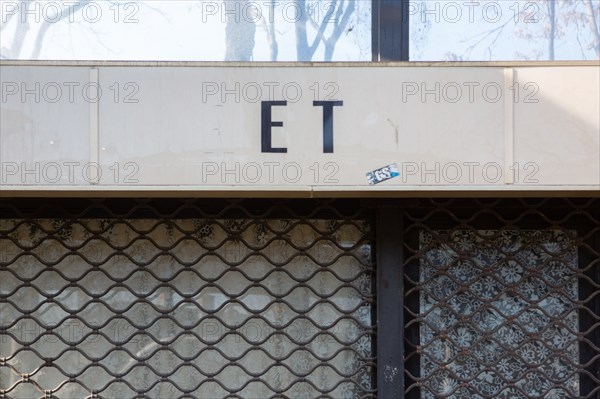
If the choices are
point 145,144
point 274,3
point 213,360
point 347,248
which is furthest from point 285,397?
point 274,3

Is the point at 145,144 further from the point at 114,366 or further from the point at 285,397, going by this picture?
the point at 285,397

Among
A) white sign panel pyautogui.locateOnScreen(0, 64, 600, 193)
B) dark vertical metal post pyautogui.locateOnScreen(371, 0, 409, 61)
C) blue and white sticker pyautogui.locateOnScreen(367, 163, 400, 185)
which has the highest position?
dark vertical metal post pyautogui.locateOnScreen(371, 0, 409, 61)

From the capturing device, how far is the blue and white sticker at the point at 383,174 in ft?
15.4

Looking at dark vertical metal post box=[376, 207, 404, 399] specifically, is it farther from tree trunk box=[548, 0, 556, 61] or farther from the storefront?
tree trunk box=[548, 0, 556, 61]

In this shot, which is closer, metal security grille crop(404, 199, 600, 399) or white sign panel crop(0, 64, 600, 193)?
white sign panel crop(0, 64, 600, 193)

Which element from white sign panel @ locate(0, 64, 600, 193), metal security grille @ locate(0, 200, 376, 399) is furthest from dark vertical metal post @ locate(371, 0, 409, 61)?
metal security grille @ locate(0, 200, 376, 399)

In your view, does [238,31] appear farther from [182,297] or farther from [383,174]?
[182,297]

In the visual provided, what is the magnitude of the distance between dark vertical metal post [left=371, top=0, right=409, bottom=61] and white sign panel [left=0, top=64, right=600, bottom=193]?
39 centimetres

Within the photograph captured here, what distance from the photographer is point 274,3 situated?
17.2 feet

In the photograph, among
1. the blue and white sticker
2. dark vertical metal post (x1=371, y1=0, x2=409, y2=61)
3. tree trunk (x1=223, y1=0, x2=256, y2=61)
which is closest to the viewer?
the blue and white sticker

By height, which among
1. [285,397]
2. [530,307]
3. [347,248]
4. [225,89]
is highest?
[225,89]

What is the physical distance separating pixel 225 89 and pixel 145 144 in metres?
0.64

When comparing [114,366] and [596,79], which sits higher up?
[596,79]

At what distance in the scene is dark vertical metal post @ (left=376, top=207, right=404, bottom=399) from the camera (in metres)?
5.15
